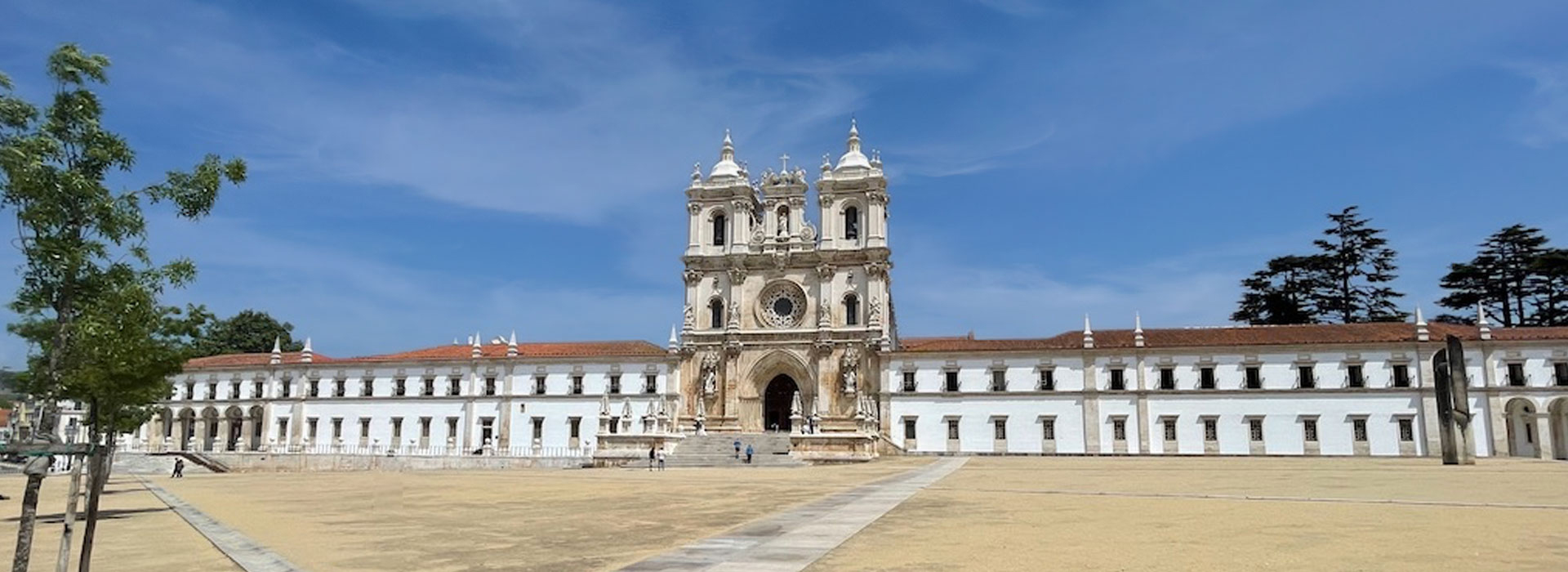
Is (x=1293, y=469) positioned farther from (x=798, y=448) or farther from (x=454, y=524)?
(x=454, y=524)

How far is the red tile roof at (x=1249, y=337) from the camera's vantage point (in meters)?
50.0

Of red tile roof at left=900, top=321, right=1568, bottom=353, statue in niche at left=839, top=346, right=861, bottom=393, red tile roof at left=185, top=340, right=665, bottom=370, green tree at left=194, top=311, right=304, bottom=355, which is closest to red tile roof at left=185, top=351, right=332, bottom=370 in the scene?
red tile roof at left=185, top=340, right=665, bottom=370

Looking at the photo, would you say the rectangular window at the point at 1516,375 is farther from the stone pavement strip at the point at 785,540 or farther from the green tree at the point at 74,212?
the green tree at the point at 74,212

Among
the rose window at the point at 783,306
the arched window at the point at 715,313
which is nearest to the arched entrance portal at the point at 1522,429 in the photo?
the rose window at the point at 783,306

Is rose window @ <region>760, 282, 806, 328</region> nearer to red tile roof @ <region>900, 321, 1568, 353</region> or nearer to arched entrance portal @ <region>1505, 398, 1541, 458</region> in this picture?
red tile roof @ <region>900, 321, 1568, 353</region>

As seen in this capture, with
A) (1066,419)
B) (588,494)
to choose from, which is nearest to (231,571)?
(588,494)

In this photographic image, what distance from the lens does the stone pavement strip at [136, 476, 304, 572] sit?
11430mm

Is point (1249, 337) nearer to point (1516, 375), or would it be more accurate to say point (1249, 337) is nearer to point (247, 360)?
point (1516, 375)

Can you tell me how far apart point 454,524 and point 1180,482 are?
18.8 metres

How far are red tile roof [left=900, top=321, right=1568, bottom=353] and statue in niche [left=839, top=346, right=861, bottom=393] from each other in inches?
119

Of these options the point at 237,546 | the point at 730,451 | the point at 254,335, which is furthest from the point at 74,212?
the point at 254,335

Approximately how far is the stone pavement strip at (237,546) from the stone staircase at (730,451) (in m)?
25.0

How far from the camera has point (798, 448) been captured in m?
46.5

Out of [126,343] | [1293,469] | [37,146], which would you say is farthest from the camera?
[1293,469]
